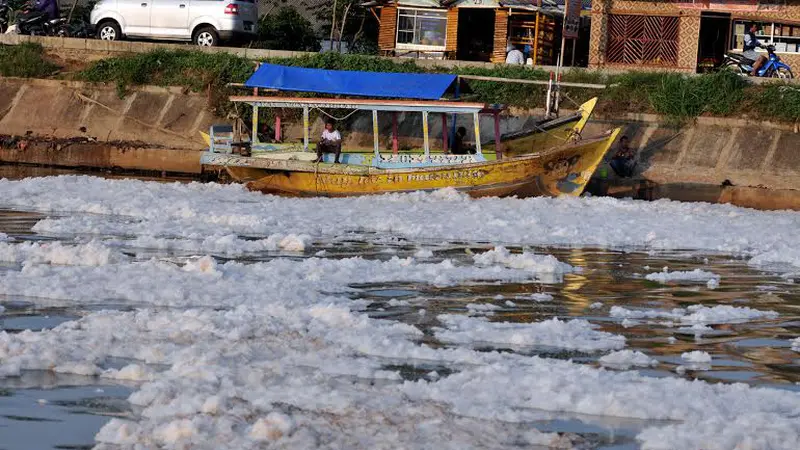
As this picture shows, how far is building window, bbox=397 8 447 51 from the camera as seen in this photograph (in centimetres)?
3309

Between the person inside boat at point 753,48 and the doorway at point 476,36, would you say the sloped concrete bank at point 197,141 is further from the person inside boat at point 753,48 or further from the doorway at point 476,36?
the doorway at point 476,36

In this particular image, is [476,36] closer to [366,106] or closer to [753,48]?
[753,48]

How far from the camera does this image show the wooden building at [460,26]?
3241cm

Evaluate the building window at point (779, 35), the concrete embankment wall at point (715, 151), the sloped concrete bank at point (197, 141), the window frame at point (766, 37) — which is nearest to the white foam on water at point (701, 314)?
the sloped concrete bank at point (197, 141)

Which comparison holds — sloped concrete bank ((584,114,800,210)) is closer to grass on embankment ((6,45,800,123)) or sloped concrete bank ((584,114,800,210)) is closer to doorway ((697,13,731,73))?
grass on embankment ((6,45,800,123))

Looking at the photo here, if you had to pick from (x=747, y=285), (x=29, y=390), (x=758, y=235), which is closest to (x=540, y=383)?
(x=29, y=390)

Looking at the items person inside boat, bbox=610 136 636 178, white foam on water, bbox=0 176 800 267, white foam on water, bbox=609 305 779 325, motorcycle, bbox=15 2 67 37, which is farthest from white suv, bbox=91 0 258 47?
white foam on water, bbox=609 305 779 325

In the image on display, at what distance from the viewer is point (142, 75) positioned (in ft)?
100.0

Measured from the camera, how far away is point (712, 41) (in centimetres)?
3256

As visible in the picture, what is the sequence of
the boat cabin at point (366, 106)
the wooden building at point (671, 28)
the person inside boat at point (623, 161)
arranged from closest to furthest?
the boat cabin at point (366, 106) → the person inside boat at point (623, 161) → the wooden building at point (671, 28)

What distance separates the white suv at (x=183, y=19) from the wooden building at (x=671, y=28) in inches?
332

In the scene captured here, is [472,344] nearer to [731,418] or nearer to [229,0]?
[731,418]

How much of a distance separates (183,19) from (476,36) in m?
7.66

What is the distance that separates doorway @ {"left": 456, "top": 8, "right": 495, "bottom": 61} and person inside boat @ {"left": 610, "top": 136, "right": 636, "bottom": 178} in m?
8.96
